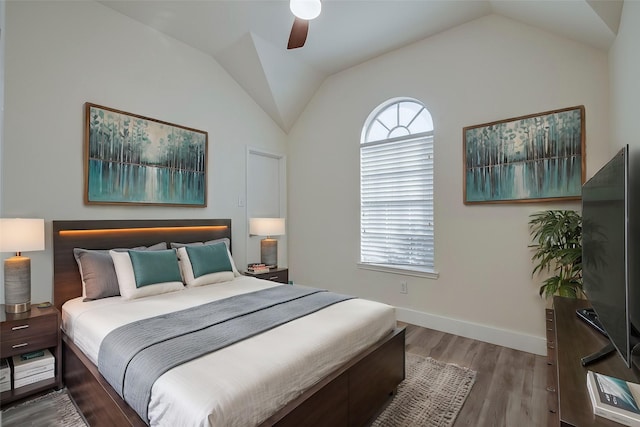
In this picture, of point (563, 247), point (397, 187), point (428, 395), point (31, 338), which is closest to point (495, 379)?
point (428, 395)

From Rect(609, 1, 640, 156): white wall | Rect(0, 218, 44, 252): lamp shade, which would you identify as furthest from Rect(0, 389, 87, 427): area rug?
Rect(609, 1, 640, 156): white wall

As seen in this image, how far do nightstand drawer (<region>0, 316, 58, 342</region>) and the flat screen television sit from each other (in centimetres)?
317

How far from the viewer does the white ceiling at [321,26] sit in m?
2.43

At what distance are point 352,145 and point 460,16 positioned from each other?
5.69 ft

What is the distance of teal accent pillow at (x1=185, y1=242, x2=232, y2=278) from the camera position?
2.88 m

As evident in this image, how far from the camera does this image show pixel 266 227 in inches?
151

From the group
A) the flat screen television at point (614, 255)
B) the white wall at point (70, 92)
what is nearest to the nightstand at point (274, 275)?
the white wall at point (70, 92)

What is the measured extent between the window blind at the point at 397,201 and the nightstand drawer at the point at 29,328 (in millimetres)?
3051

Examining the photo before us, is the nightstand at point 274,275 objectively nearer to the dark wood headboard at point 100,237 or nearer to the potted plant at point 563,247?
the dark wood headboard at point 100,237

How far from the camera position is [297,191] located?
4.56 meters

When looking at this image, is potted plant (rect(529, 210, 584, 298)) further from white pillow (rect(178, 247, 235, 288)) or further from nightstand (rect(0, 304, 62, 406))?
nightstand (rect(0, 304, 62, 406))

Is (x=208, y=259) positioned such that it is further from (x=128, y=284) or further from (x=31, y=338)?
(x=31, y=338)

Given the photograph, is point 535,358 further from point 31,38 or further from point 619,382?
point 31,38

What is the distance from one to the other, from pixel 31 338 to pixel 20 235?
71 centimetres
